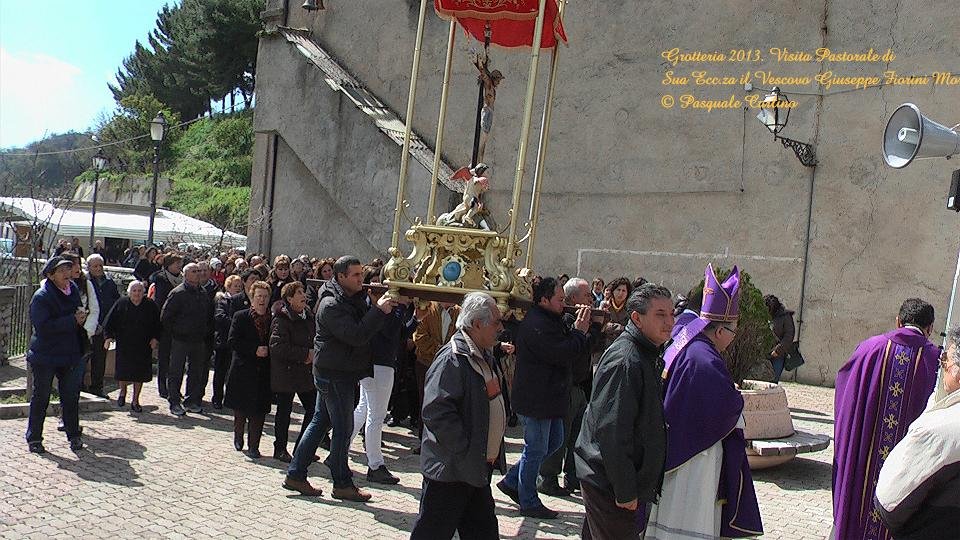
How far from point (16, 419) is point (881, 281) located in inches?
→ 496

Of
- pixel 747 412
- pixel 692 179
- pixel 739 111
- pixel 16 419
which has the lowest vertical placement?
pixel 16 419

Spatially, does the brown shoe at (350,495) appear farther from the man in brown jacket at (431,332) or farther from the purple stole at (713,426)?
the purple stole at (713,426)

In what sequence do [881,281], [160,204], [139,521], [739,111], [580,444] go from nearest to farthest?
[580,444], [139,521], [881,281], [739,111], [160,204]

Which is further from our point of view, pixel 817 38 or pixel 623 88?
pixel 623 88

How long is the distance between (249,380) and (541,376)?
3.16 m

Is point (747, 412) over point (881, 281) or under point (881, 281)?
under

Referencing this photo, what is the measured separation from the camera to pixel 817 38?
1450 centimetres

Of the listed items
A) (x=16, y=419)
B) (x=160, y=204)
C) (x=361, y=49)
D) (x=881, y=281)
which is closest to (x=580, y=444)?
(x=16, y=419)

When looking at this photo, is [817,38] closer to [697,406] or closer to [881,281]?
[881,281]

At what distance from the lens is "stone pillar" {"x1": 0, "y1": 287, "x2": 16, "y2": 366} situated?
1191 centimetres

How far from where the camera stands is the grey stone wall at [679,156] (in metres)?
13.8

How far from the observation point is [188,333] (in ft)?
33.3

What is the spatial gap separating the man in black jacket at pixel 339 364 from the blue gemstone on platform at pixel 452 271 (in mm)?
503

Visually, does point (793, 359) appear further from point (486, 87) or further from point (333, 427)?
point (333, 427)
